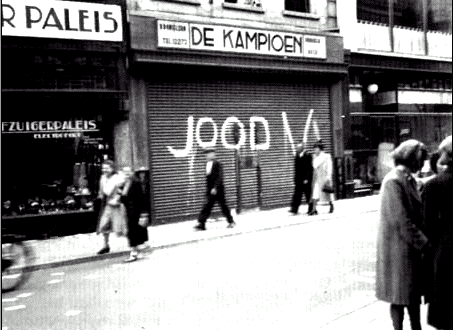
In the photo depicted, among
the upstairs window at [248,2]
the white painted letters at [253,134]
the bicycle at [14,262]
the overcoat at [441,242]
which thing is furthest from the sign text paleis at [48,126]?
→ the overcoat at [441,242]

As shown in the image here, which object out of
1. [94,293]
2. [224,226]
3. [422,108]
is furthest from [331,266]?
[422,108]

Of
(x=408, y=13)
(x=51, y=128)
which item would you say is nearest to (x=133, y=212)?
(x=51, y=128)

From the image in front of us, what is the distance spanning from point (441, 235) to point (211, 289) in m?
4.24

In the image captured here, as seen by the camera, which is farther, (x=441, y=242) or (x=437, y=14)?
(x=437, y=14)

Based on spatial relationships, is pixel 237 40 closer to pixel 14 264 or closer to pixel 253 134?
pixel 253 134

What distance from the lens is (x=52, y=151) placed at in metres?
15.2

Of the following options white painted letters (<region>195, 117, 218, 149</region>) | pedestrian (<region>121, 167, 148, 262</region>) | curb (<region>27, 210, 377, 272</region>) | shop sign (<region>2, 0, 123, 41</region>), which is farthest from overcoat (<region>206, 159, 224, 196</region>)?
shop sign (<region>2, 0, 123, 41</region>)

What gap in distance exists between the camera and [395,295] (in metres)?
5.93

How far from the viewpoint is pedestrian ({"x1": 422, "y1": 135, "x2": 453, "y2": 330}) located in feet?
17.1

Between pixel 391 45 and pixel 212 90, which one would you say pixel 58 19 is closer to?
pixel 212 90

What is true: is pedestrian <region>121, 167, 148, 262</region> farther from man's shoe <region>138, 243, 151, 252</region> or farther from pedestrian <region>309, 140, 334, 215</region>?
pedestrian <region>309, 140, 334, 215</region>

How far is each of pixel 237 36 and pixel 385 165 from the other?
8.29m

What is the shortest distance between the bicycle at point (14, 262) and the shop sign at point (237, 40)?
26.6 ft

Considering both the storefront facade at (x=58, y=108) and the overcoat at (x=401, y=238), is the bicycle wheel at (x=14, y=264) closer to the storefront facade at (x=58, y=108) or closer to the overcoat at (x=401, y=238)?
the storefront facade at (x=58, y=108)
